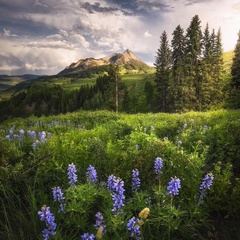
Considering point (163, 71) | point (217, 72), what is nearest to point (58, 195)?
point (163, 71)

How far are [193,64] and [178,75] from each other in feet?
11.8

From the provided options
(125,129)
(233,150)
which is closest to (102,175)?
(233,150)

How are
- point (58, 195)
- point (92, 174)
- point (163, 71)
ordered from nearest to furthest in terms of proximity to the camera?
point (58, 195), point (92, 174), point (163, 71)

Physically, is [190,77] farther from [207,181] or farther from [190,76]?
[207,181]

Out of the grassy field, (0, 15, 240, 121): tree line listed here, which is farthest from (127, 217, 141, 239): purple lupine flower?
(0, 15, 240, 121): tree line

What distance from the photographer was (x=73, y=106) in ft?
439

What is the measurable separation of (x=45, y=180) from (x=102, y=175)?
99cm

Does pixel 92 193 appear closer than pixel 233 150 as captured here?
Yes

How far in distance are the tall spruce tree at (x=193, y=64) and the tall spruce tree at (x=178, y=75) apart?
815 mm

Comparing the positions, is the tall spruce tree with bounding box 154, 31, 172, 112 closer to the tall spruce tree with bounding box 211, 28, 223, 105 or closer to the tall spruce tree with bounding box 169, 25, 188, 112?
the tall spruce tree with bounding box 169, 25, 188, 112

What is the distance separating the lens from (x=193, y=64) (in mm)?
52000

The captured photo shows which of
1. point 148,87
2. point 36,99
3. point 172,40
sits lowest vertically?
point 36,99

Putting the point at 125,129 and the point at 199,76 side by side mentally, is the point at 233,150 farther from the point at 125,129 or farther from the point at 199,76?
the point at 199,76

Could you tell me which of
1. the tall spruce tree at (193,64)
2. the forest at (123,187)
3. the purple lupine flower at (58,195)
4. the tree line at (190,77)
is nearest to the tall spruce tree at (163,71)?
the tree line at (190,77)
